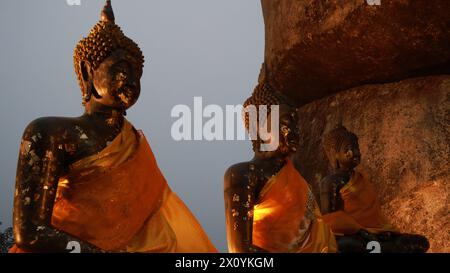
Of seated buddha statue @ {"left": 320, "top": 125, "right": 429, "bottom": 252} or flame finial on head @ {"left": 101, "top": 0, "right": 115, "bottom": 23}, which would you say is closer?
flame finial on head @ {"left": 101, "top": 0, "right": 115, "bottom": 23}

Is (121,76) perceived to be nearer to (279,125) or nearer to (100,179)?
(100,179)

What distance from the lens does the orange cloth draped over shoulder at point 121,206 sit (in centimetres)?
269

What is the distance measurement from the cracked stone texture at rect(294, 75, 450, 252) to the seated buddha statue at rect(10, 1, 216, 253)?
2.99 meters

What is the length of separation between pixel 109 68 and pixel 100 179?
1.91 ft

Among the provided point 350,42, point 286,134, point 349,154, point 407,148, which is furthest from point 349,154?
point 286,134

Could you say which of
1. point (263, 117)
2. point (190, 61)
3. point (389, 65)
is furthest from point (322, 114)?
point (190, 61)

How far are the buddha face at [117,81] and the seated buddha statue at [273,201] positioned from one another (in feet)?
3.06

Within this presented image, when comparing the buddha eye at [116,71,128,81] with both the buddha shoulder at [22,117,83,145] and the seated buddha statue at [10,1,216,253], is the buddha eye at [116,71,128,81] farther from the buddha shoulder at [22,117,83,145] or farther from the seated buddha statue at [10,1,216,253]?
the buddha shoulder at [22,117,83,145]

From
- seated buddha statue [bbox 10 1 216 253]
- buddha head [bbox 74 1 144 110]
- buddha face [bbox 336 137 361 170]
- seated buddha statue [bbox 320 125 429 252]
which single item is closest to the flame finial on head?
seated buddha statue [bbox 10 1 216 253]

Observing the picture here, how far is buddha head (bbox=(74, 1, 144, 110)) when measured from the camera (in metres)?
2.90

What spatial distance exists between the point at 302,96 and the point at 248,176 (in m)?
3.65

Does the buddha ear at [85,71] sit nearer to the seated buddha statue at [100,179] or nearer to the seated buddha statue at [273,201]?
the seated buddha statue at [100,179]
